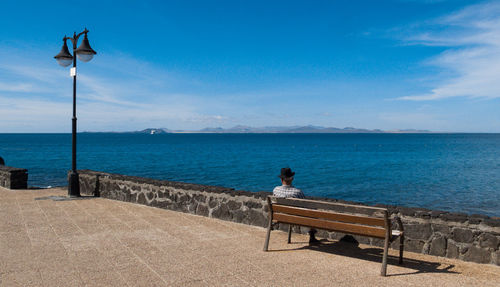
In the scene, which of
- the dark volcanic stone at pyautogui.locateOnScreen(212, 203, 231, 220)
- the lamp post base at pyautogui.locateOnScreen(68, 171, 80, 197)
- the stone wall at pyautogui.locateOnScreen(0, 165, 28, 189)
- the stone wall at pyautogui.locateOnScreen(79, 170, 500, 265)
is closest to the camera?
the stone wall at pyautogui.locateOnScreen(79, 170, 500, 265)

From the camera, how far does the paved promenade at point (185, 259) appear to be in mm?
4387

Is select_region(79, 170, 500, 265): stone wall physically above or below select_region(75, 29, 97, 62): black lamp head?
below

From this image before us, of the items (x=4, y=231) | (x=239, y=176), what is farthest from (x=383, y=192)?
(x=4, y=231)

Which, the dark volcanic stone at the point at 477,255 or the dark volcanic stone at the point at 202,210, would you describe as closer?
the dark volcanic stone at the point at 477,255

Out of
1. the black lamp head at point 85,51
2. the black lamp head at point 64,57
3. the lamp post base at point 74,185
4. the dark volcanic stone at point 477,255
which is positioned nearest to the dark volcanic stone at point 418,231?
the dark volcanic stone at point 477,255

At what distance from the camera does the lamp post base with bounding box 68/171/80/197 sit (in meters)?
10.4

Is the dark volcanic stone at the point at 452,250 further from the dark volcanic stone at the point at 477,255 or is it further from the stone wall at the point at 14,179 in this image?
the stone wall at the point at 14,179

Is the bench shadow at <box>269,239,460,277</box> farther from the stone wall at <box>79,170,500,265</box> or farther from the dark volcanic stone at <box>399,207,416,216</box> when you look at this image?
the dark volcanic stone at <box>399,207,416,216</box>

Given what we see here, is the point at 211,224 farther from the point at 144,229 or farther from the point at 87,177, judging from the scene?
the point at 87,177

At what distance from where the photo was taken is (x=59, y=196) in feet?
34.6

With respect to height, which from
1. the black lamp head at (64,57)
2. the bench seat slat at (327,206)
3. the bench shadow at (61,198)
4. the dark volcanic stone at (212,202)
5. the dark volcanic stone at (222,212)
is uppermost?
the black lamp head at (64,57)

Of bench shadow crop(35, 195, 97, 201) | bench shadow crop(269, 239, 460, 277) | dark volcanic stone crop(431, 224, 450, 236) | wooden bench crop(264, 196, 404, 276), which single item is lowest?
bench shadow crop(35, 195, 97, 201)

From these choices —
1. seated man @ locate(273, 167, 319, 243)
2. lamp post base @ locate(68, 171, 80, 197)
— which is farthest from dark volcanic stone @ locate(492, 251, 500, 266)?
lamp post base @ locate(68, 171, 80, 197)

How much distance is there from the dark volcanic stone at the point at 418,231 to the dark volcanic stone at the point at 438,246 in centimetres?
11
